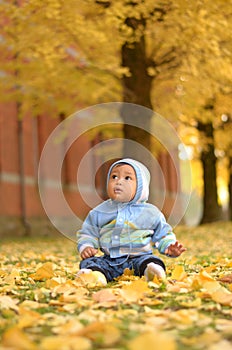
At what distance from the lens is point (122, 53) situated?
12781 mm

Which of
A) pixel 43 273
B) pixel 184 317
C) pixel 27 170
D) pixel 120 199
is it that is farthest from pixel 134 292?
pixel 27 170

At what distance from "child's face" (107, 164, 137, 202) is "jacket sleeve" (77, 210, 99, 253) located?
0.77 ft

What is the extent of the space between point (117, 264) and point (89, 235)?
12.1 inches

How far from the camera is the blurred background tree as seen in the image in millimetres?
10266

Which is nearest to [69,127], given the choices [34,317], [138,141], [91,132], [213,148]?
[91,132]

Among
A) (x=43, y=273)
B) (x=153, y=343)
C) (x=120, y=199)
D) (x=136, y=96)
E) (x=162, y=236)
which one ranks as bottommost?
(x=43, y=273)

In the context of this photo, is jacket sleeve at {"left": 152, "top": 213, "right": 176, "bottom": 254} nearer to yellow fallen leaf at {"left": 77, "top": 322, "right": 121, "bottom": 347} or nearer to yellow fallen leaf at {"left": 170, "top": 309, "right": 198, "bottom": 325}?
yellow fallen leaf at {"left": 170, "top": 309, "right": 198, "bottom": 325}

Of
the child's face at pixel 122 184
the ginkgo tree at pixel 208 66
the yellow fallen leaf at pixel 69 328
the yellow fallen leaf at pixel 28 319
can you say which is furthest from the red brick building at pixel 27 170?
the yellow fallen leaf at pixel 69 328

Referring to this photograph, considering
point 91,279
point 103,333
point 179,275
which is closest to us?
point 103,333

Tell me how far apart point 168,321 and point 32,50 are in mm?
9994

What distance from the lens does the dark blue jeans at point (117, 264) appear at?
181 inches

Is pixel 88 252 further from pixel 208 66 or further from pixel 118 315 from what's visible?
pixel 208 66

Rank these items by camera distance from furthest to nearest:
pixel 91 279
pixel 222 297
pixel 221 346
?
1. pixel 91 279
2. pixel 222 297
3. pixel 221 346

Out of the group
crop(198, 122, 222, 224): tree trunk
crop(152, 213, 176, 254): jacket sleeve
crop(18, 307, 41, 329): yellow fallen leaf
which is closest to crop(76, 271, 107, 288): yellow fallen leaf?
crop(152, 213, 176, 254): jacket sleeve
